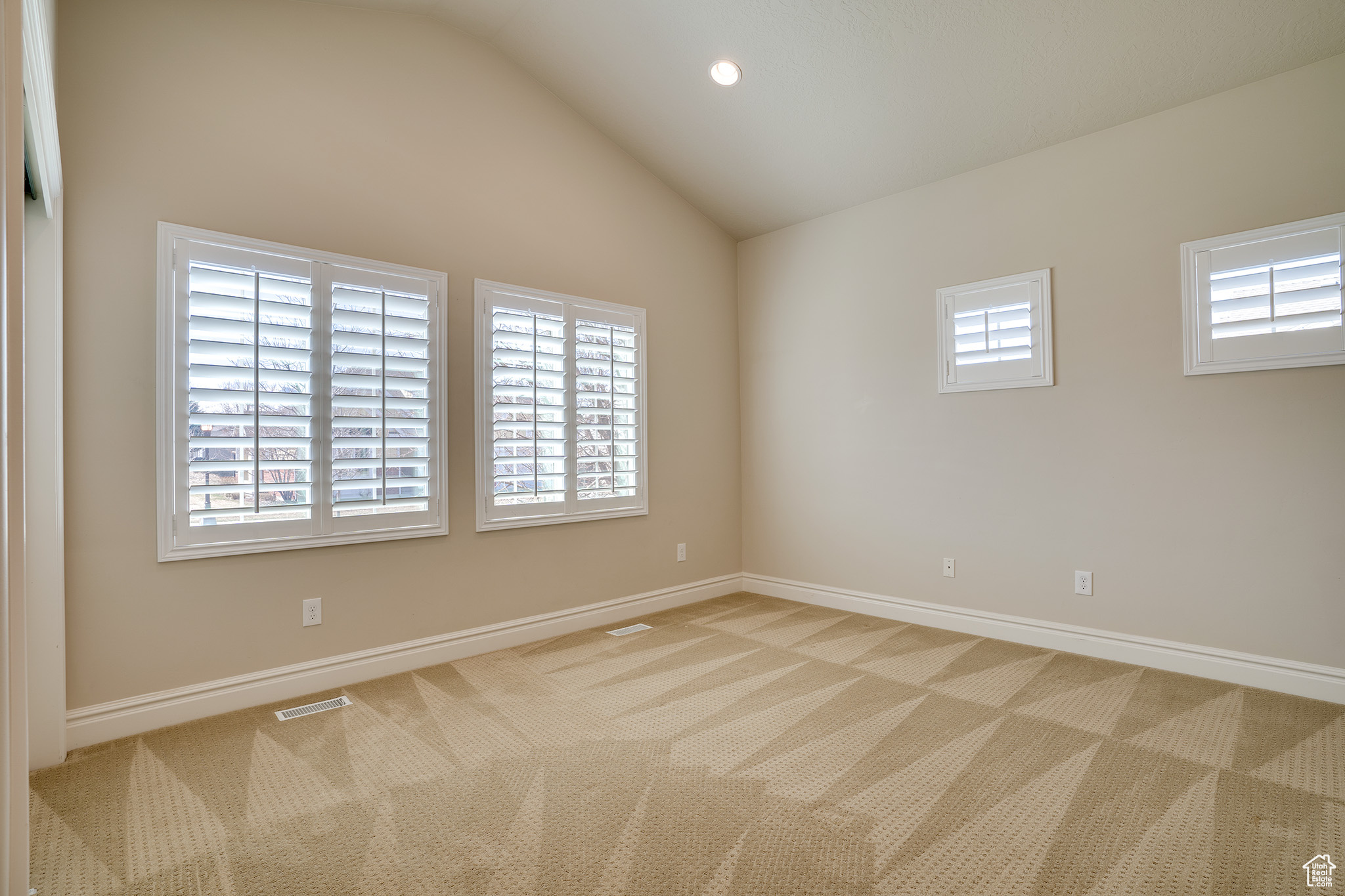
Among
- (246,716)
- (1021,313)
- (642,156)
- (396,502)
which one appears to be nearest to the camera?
(246,716)

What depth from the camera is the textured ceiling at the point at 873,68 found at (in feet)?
9.21

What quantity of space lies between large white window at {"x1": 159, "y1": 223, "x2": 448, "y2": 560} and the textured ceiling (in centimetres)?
145

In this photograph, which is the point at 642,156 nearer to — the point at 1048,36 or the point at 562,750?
the point at 1048,36

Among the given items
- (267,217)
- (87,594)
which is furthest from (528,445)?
(87,594)

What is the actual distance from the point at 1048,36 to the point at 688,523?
3371 mm

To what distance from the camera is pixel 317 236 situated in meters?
3.04

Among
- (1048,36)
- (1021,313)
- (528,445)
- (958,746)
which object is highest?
(1048,36)

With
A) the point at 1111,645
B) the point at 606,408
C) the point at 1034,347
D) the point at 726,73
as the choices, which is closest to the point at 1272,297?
the point at 1034,347

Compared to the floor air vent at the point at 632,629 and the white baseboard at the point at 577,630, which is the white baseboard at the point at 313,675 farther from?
the floor air vent at the point at 632,629

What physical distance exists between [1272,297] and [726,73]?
2.78 meters

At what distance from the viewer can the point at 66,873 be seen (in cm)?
173

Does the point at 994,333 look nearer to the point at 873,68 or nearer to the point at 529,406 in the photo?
the point at 873,68

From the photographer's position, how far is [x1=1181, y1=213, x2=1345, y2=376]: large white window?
2.77 metres

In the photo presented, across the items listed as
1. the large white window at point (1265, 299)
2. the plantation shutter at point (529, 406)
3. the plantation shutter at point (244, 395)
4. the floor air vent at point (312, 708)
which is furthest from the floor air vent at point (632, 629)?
the large white window at point (1265, 299)
